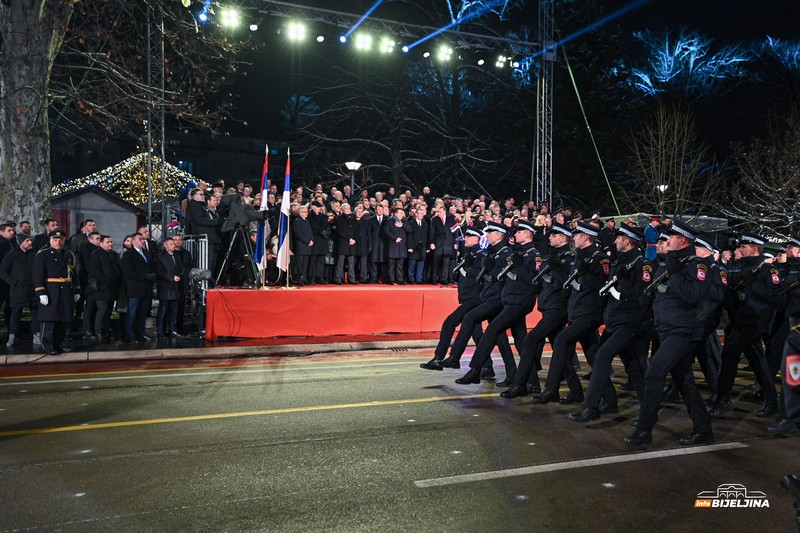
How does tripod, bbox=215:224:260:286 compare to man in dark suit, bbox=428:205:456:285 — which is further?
man in dark suit, bbox=428:205:456:285

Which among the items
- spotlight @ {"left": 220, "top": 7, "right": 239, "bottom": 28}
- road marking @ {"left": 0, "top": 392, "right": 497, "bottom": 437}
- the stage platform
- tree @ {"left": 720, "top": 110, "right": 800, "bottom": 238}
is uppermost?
spotlight @ {"left": 220, "top": 7, "right": 239, "bottom": 28}

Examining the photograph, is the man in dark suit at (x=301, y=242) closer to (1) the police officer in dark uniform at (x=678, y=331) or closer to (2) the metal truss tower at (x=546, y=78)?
(2) the metal truss tower at (x=546, y=78)

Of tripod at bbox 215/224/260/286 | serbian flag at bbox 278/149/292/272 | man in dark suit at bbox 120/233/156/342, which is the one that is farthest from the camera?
tripod at bbox 215/224/260/286

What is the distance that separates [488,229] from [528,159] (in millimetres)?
30183

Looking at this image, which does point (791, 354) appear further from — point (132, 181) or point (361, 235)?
point (132, 181)

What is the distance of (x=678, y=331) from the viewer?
21.5 feet

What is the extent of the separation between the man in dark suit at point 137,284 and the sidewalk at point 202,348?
0.41 m

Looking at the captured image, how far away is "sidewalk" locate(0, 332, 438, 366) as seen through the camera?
1159 cm

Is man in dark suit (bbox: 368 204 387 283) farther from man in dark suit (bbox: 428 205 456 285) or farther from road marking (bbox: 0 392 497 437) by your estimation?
road marking (bbox: 0 392 497 437)

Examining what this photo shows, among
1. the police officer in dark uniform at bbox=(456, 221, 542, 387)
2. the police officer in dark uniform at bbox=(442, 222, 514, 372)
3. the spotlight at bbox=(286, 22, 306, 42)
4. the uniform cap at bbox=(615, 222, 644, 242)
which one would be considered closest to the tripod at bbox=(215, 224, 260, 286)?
the police officer in dark uniform at bbox=(442, 222, 514, 372)

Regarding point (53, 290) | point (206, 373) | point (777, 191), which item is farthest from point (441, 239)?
point (777, 191)

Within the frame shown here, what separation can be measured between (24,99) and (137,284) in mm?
5718

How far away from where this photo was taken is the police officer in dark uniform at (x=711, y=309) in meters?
6.50

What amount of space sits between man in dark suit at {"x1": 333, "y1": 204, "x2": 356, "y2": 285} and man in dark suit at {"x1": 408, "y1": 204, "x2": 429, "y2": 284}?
168 cm
